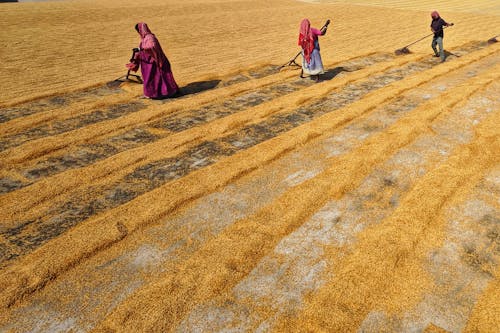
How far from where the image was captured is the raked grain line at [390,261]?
98.0 inches

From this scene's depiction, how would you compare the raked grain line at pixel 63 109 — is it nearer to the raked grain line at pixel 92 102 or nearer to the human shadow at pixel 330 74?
the raked grain line at pixel 92 102

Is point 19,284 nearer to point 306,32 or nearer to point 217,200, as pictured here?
point 217,200

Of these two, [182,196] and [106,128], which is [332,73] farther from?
[182,196]

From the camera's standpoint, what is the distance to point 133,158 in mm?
4672

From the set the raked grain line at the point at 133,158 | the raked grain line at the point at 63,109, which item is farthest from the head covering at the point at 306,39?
the raked grain line at the point at 63,109

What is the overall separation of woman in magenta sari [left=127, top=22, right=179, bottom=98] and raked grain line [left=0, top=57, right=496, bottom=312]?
2.88 meters

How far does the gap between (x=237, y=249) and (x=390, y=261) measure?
1.19 metres

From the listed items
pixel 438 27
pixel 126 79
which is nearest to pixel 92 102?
pixel 126 79

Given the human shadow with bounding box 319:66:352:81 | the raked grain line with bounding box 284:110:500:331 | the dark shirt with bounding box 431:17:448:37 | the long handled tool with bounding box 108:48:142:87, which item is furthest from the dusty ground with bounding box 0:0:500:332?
the dark shirt with bounding box 431:17:448:37

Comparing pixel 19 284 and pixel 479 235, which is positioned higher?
pixel 19 284

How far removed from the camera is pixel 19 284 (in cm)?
276

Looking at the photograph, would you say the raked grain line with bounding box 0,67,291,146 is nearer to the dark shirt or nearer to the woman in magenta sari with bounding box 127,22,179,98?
the woman in magenta sari with bounding box 127,22,179,98

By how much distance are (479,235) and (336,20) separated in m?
15.6

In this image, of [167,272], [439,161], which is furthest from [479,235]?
[167,272]
